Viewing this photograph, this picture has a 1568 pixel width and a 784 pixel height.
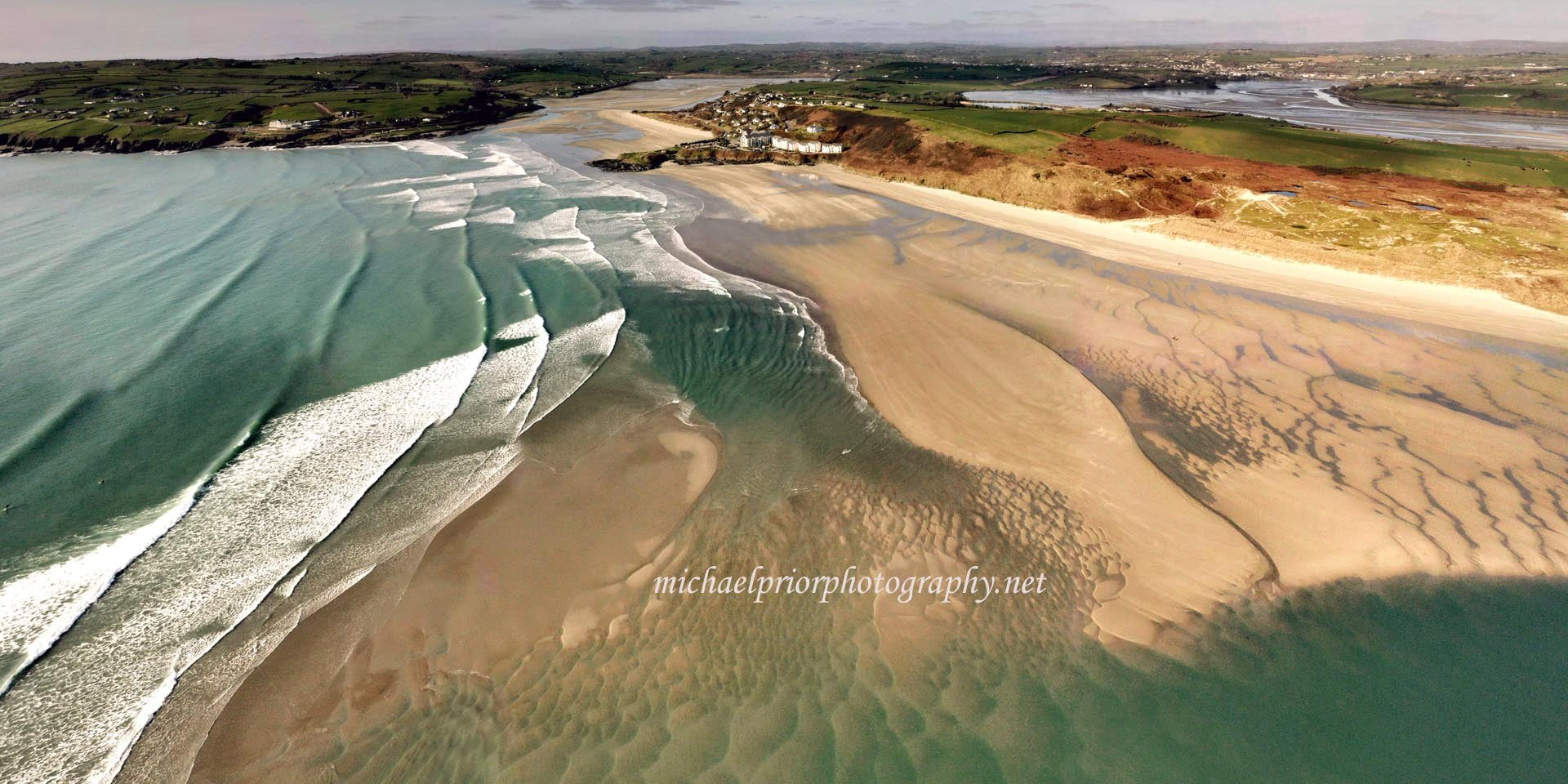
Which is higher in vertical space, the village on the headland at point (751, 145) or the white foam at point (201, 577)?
the village on the headland at point (751, 145)

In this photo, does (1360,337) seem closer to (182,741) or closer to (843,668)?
(843,668)

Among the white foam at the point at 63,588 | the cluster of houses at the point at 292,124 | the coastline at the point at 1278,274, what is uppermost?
the cluster of houses at the point at 292,124

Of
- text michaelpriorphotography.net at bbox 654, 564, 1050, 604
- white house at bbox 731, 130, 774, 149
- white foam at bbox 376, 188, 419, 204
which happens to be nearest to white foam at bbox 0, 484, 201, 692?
text michaelpriorphotography.net at bbox 654, 564, 1050, 604

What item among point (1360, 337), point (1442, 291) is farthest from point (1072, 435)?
point (1442, 291)

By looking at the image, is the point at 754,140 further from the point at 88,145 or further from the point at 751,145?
the point at 88,145

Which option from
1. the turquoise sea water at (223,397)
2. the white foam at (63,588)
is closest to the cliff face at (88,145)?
the turquoise sea water at (223,397)

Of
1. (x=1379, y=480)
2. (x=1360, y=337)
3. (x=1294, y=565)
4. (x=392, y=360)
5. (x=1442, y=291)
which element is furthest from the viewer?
(x=1442, y=291)

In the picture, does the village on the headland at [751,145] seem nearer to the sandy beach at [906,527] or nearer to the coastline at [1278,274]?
the coastline at [1278,274]

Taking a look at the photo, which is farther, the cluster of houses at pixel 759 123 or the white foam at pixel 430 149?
the white foam at pixel 430 149
